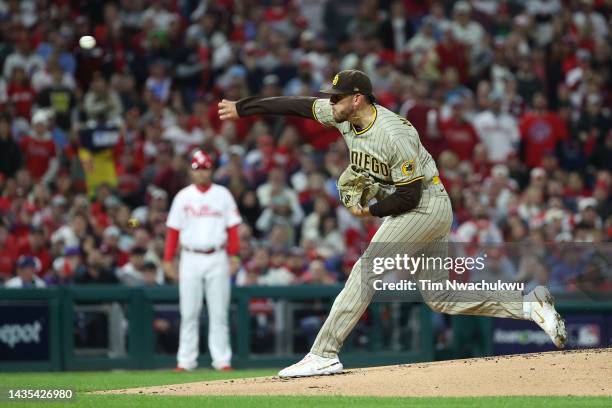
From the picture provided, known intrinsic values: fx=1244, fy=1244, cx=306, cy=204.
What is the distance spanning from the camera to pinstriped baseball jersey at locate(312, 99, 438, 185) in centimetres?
811

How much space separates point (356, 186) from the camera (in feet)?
27.4

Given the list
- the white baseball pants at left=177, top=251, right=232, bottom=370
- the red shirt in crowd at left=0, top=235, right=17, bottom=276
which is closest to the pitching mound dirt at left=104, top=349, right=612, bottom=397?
the white baseball pants at left=177, top=251, right=232, bottom=370

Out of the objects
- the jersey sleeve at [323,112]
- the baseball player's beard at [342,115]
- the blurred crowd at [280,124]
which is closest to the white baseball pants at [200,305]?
the blurred crowd at [280,124]

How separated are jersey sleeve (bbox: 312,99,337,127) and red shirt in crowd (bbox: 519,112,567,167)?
9475mm

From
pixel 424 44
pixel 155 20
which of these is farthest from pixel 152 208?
pixel 424 44

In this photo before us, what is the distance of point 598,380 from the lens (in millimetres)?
8273

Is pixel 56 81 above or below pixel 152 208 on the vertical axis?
above

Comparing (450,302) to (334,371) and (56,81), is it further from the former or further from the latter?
(56,81)

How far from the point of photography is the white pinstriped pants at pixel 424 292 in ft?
27.3

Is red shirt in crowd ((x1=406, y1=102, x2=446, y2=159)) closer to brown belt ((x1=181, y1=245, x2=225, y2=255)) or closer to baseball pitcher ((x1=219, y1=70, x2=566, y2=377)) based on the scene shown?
brown belt ((x1=181, y1=245, x2=225, y2=255))

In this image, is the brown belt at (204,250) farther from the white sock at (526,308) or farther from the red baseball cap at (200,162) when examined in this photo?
the white sock at (526,308)

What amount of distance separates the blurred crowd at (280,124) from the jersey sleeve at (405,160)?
18.0ft

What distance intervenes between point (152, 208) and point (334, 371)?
23.4 ft

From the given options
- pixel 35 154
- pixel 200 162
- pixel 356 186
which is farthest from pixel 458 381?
pixel 35 154
